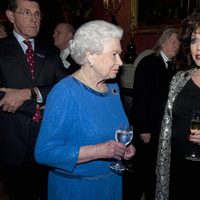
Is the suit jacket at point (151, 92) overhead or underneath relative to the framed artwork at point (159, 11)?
underneath

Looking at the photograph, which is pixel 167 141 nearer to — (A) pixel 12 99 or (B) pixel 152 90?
(B) pixel 152 90

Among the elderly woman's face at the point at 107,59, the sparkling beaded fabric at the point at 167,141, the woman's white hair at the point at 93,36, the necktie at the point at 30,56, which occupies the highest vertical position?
the woman's white hair at the point at 93,36

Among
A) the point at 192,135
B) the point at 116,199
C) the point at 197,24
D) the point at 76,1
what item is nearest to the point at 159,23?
the point at 76,1

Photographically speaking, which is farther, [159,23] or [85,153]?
[159,23]

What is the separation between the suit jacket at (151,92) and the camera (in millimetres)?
3420

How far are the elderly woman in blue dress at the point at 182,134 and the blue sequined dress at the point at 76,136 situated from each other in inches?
24.2

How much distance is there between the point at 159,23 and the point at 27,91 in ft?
14.3

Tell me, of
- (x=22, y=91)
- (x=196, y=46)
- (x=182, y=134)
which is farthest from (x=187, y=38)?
(x=22, y=91)

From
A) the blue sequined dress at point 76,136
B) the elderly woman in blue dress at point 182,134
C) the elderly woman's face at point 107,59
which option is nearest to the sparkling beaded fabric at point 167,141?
the elderly woman in blue dress at point 182,134

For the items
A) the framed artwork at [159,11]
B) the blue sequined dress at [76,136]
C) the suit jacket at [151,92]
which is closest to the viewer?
the blue sequined dress at [76,136]

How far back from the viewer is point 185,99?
7.66 feet

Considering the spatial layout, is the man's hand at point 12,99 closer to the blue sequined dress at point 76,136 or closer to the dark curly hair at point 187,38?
the blue sequined dress at point 76,136

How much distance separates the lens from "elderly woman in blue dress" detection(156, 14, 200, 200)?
2311 millimetres

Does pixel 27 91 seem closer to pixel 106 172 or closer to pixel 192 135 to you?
pixel 106 172
